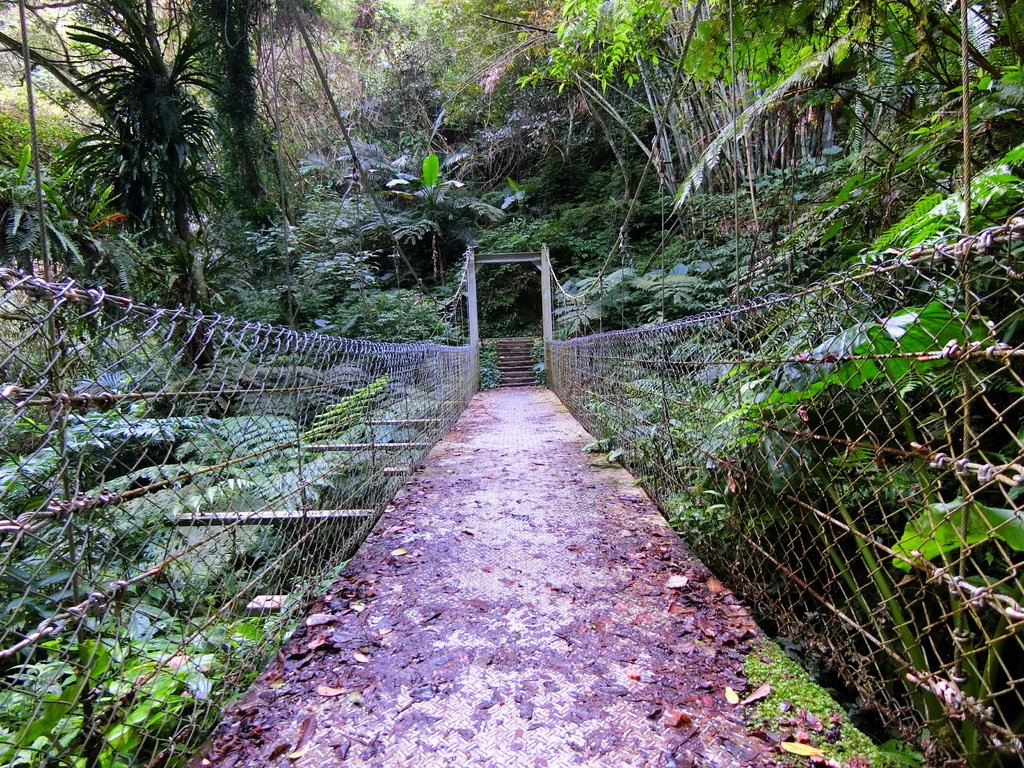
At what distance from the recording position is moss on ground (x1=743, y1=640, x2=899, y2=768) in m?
0.91

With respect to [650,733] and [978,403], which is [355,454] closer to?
[650,733]

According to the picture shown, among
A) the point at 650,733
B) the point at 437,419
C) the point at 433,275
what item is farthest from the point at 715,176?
the point at 650,733

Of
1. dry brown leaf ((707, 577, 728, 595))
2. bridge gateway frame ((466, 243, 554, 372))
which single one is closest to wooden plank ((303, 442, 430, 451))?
dry brown leaf ((707, 577, 728, 595))

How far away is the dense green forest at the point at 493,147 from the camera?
2.25m

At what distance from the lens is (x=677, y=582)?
1.62m

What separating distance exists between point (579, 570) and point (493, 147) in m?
12.9

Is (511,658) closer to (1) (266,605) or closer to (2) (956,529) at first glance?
(1) (266,605)

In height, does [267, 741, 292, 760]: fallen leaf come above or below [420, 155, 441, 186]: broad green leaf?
below

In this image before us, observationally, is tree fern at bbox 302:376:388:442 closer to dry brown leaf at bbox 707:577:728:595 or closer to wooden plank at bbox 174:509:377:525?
wooden plank at bbox 174:509:377:525

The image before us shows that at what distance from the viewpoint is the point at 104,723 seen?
86 centimetres

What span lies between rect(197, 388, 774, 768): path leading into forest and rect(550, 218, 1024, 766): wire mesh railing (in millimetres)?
239

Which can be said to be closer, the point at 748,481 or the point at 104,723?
the point at 104,723

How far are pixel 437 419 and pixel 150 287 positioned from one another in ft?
8.70

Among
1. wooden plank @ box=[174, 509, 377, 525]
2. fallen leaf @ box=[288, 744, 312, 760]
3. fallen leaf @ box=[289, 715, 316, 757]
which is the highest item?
wooden plank @ box=[174, 509, 377, 525]
